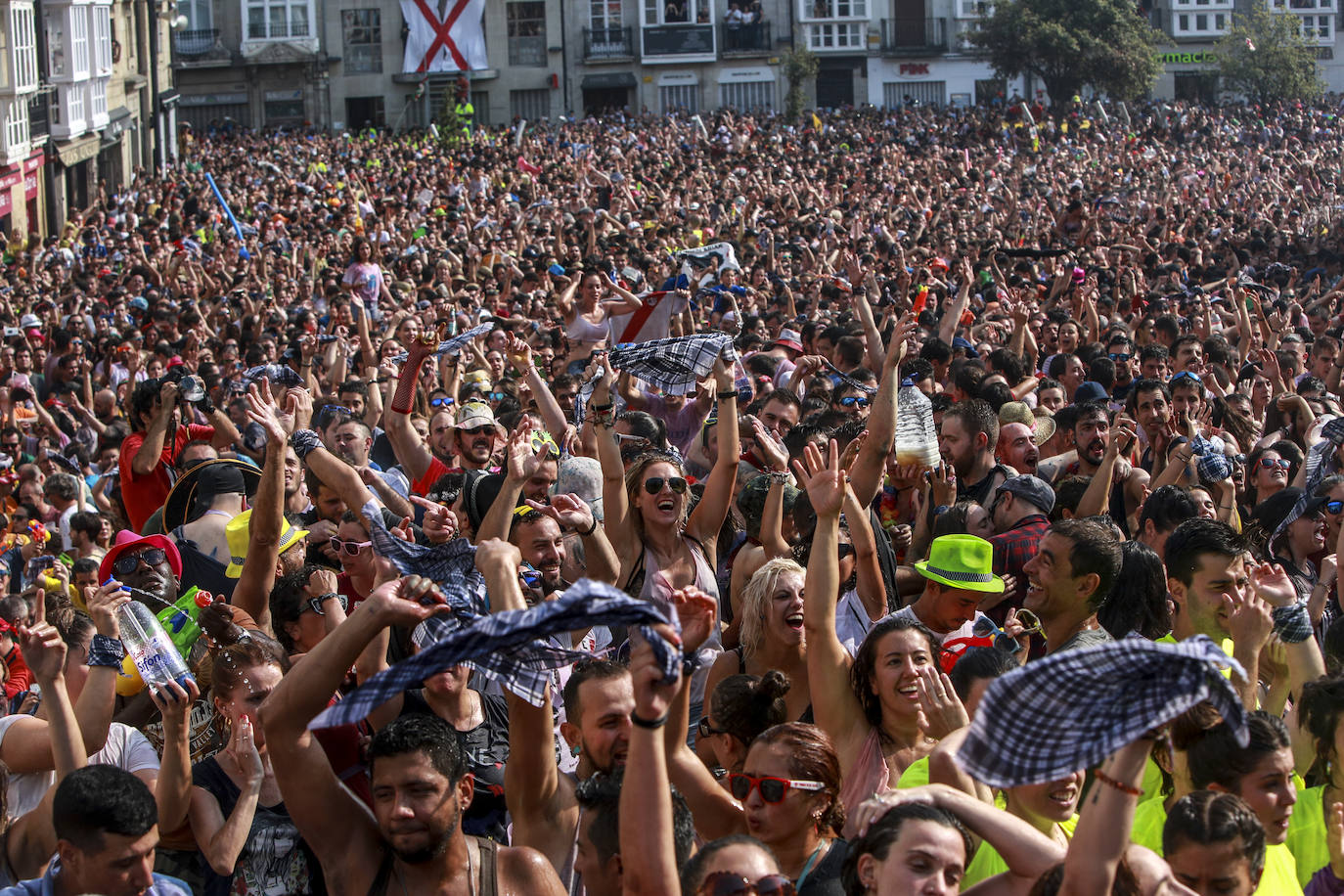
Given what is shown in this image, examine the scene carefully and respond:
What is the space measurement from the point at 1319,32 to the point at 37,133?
153 feet

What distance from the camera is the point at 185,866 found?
3.83m

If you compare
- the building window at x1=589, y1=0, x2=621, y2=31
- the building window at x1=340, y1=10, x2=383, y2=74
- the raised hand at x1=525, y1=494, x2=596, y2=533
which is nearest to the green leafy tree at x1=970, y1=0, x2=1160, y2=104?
the building window at x1=589, y1=0, x2=621, y2=31

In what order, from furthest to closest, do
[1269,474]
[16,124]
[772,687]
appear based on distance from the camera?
1. [16,124]
2. [1269,474]
3. [772,687]

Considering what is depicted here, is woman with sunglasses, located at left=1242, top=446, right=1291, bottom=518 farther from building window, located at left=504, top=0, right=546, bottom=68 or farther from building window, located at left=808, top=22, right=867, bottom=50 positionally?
building window, located at left=808, top=22, right=867, bottom=50

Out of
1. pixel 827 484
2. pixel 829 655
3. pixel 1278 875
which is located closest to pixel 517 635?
pixel 829 655

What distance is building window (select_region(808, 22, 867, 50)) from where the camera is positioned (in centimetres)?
5731

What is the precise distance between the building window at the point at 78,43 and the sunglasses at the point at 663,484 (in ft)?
101

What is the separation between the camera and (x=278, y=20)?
55344 mm

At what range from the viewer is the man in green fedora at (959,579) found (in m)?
4.82

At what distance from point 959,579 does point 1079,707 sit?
2.29m

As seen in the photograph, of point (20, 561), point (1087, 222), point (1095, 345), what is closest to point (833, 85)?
point (1087, 222)

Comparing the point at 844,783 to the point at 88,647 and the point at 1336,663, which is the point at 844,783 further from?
the point at 88,647

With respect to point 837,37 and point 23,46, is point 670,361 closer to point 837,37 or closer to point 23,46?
point 23,46

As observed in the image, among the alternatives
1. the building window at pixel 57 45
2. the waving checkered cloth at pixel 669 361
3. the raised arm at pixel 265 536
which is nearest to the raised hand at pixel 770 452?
the waving checkered cloth at pixel 669 361
